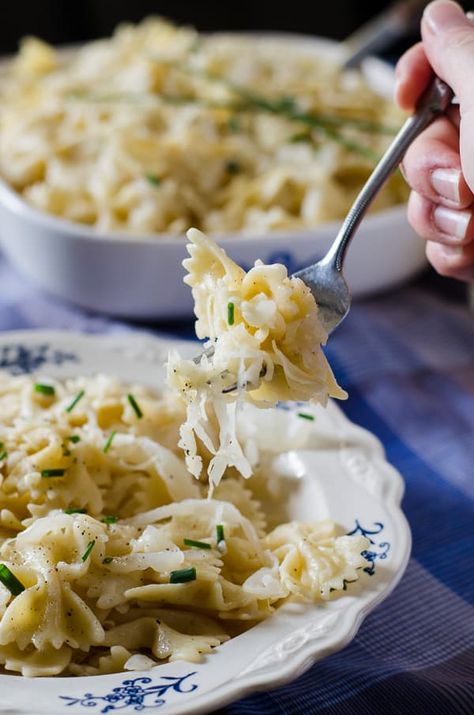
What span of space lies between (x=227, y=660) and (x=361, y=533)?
34cm

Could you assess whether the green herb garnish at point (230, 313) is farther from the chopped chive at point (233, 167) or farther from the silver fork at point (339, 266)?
the chopped chive at point (233, 167)

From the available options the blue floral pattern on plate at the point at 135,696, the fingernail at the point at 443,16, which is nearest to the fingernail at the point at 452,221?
the fingernail at the point at 443,16

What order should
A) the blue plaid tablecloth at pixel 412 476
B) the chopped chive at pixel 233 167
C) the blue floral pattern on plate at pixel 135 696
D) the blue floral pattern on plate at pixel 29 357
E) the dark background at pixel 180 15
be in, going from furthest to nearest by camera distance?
the dark background at pixel 180 15, the chopped chive at pixel 233 167, the blue floral pattern on plate at pixel 29 357, the blue plaid tablecloth at pixel 412 476, the blue floral pattern on plate at pixel 135 696

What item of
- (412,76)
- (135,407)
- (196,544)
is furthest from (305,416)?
(412,76)

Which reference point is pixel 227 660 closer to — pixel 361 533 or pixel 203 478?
pixel 361 533

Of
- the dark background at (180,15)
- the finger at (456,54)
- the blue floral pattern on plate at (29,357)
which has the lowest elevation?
the dark background at (180,15)

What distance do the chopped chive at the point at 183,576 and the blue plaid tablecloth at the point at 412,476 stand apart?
184 millimetres

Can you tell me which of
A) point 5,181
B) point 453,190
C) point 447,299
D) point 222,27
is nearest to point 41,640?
point 453,190

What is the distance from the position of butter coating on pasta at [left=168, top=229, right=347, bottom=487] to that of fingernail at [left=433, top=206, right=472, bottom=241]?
56 centimetres

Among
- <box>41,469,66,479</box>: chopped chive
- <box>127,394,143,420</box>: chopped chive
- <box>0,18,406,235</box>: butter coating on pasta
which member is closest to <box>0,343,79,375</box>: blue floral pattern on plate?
<box>127,394,143,420</box>: chopped chive

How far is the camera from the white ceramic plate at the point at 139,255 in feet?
7.60

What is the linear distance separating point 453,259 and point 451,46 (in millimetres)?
457

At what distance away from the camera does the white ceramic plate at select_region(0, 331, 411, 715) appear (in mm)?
1202

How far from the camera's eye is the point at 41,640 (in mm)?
1313
